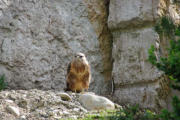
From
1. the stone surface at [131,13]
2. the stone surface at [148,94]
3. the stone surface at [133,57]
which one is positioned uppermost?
the stone surface at [131,13]

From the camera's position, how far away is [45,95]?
324 inches

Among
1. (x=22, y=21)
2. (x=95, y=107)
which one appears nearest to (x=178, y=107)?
(x=95, y=107)

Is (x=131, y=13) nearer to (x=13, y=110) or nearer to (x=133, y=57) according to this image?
(x=133, y=57)

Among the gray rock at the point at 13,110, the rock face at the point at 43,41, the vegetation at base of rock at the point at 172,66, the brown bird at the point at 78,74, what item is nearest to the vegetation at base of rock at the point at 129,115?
the vegetation at base of rock at the point at 172,66

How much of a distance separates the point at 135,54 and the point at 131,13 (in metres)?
1.34

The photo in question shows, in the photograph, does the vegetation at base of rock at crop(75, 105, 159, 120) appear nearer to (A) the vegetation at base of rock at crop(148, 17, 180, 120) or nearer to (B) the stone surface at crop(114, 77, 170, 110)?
(A) the vegetation at base of rock at crop(148, 17, 180, 120)

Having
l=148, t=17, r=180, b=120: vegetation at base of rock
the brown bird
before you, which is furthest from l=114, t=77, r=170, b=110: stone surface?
l=148, t=17, r=180, b=120: vegetation at base of rock

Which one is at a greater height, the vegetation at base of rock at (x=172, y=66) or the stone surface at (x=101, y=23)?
the stone surface at (x=101, y=23)

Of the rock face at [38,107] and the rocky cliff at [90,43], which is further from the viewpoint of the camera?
the rocky cliff at [90,43]

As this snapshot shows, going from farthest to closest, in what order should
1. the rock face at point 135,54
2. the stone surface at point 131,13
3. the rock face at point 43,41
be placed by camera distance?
the rock face at point 43,41, the stone surface at point 131,13, the rock face at point 135,54

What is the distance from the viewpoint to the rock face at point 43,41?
34.4 ft

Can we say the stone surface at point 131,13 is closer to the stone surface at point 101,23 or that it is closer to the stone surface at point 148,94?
the stone surface at point 101,23

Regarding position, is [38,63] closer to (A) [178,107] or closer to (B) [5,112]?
(B) [5,112]

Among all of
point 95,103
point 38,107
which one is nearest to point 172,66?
point 95,103
